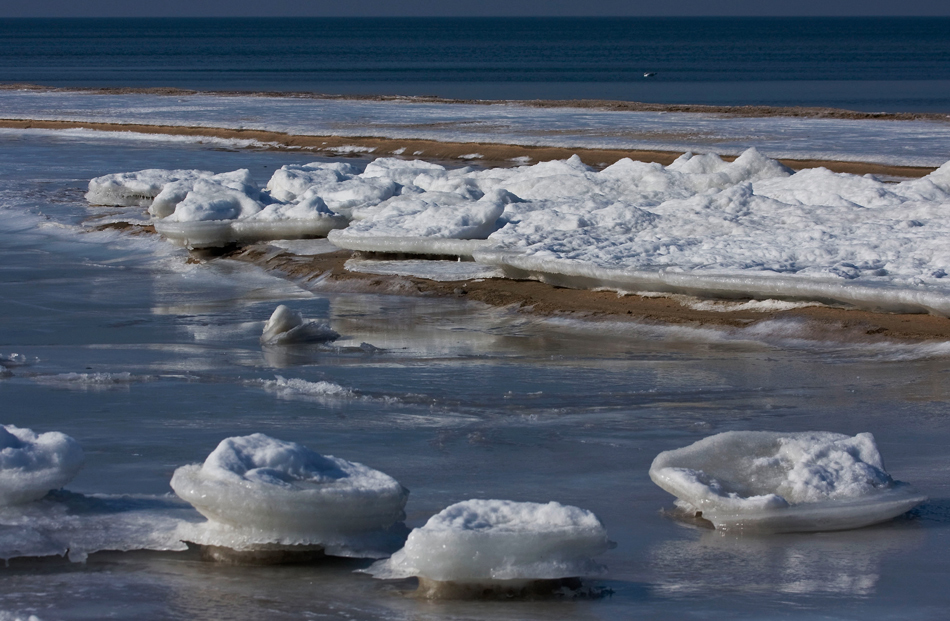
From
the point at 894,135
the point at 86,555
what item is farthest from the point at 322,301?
the point at 894,135

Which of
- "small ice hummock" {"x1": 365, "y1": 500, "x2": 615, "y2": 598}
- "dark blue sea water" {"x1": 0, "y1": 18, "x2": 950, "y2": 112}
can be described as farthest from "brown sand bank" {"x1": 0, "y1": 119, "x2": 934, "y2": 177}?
"dark blue sea water" {"x1": 0, "y1": 18, "x2": 950, "y2": 112}

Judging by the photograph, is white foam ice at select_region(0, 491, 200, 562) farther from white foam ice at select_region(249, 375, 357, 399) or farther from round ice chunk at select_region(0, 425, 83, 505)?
white foam ice at select_region(249, 375, 357, 399)

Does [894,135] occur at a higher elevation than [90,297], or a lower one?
higher

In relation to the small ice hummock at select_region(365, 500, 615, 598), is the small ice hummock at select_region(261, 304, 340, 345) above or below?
above

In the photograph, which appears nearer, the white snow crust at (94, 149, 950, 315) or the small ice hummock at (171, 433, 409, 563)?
the small ice hummock at (171, 433, 409, 563)

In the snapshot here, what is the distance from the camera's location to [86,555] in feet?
13.8

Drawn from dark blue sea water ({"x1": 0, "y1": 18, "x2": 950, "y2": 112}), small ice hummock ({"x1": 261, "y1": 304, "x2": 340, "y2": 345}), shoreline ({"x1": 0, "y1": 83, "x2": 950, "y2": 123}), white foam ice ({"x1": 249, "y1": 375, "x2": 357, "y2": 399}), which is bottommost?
white foam ice ({"x1": 249, "y1": 375, "x2": 357, "y2": 399})

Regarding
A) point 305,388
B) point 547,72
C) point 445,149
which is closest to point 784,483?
point 305,388

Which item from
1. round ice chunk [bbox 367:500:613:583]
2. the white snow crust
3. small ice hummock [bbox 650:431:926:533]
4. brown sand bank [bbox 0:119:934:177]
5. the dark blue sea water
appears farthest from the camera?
the dark blue sea water

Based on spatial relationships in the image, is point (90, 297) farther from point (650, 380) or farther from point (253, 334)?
point (650, 380)

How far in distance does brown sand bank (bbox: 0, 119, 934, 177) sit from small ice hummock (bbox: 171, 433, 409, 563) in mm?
13880

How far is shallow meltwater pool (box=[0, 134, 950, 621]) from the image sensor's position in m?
3.88

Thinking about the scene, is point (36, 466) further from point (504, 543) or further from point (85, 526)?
point (504, 543)

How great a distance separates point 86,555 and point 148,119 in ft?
86.3
